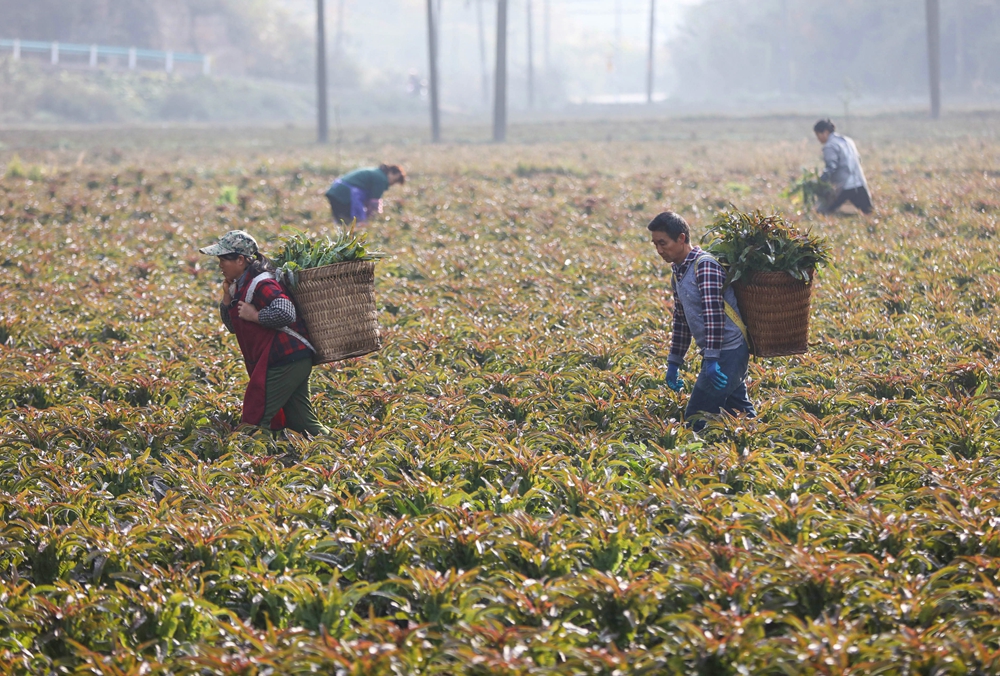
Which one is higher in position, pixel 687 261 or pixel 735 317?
pixel 687 261

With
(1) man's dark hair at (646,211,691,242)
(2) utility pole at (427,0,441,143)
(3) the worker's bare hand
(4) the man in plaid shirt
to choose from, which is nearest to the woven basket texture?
(4) the man in plaid shirt

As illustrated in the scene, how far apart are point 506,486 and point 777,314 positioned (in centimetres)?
219

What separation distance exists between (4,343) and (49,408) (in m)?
2.41

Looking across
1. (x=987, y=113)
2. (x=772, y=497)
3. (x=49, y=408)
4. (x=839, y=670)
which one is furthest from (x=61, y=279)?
(x=987, y=113)

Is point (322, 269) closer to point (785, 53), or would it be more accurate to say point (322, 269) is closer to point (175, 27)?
point (175, 27)

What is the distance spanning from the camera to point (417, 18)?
463 feet

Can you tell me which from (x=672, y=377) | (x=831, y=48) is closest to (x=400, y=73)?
(x=831, y=48)

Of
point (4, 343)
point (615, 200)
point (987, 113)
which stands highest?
point (987, 113)

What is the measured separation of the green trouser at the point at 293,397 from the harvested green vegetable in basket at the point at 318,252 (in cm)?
69

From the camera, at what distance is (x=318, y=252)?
23.1 ft

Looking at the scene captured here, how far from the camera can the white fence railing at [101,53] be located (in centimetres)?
6334

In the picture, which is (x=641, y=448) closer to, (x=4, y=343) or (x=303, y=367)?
(x=303, y=367)

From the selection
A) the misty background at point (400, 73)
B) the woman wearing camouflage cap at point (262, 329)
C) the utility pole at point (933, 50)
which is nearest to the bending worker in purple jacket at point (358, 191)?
the woman wearing camouflage cap at point (262, 329)

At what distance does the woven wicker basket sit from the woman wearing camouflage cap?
0.31 feet
